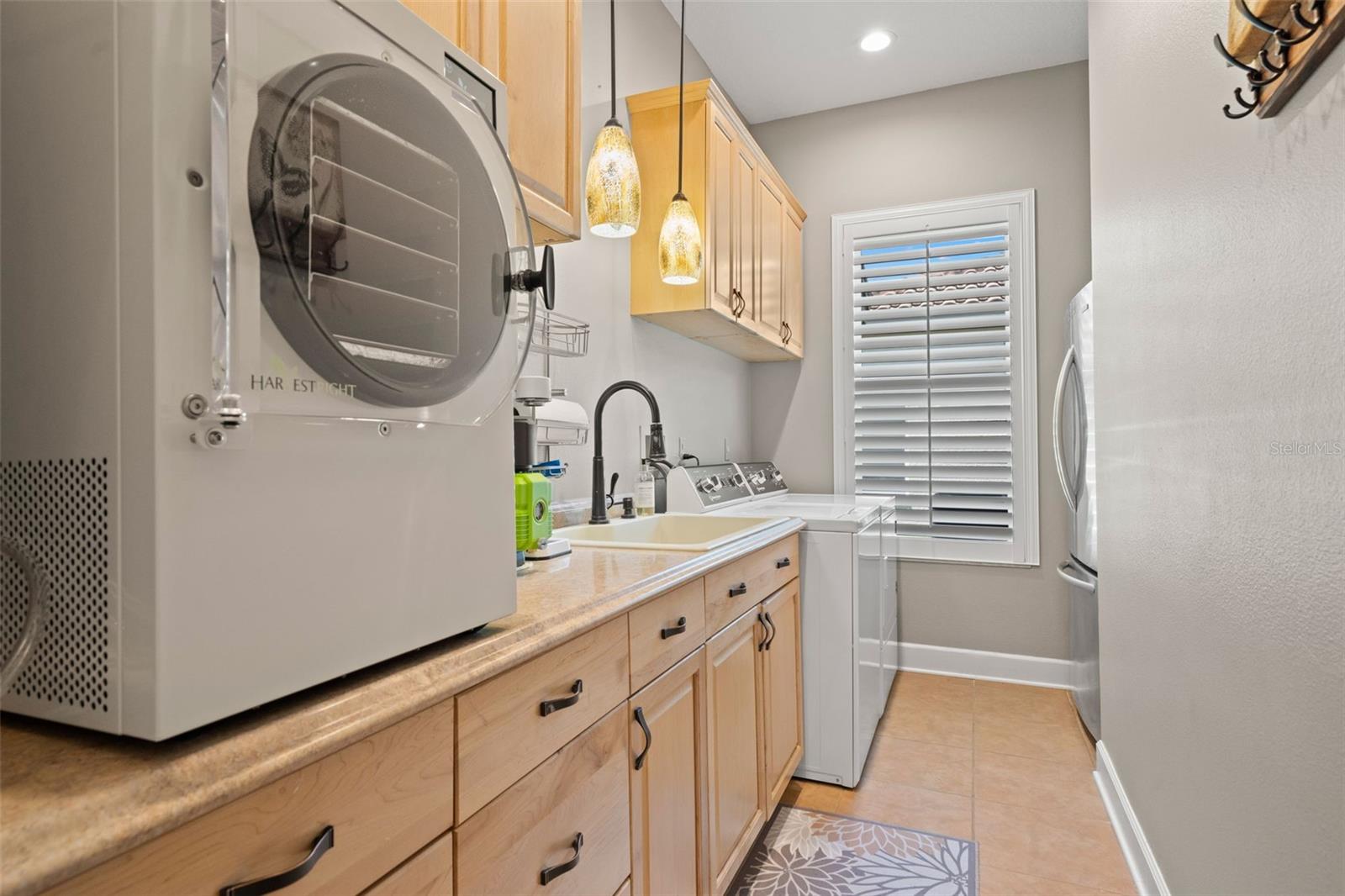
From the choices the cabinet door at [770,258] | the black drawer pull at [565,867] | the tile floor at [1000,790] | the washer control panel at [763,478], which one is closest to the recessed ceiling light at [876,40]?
the cabinet door at [770,258]

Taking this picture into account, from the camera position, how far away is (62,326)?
0.58 m

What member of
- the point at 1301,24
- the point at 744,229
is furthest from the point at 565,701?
the point at 744,229

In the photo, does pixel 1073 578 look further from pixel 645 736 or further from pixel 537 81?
pixel 537 81

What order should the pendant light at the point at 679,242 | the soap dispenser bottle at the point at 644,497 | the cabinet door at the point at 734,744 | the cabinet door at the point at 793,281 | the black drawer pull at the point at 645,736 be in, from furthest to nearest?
the cabinet door at the point at 793,281, the soap dispenser bottle at the point at 644,497, the pendant light at the point at 679,242, the cabinet door at the point at 734,744, the black drawer pull at the point at 645,736

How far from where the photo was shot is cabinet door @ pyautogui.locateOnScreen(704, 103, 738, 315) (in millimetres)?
2594

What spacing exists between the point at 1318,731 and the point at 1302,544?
9.6 inches

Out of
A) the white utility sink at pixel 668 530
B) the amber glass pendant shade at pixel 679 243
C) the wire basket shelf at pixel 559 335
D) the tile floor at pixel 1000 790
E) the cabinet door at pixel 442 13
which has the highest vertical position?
the cabinet door at pixel 442 13

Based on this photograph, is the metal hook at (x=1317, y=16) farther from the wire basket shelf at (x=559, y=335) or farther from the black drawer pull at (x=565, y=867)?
the wire basket shelf at (x=559, y=335)

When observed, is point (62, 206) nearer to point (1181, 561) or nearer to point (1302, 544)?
point (1302, 544)

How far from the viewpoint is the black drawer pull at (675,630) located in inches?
52.9

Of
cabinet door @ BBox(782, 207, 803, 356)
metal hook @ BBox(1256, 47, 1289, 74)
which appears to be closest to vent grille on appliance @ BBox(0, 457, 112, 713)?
metal hook @ BBox(1256, 47, 1289, 74)

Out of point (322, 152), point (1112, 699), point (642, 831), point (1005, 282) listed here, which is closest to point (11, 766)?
point (322, 152)

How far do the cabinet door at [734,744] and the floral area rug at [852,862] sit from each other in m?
0.18

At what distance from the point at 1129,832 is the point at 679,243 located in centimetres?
217
